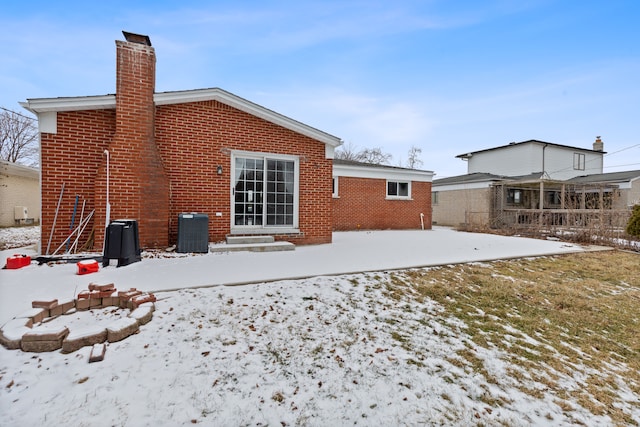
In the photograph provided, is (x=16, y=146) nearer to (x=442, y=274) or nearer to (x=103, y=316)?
(x=103, y=316)

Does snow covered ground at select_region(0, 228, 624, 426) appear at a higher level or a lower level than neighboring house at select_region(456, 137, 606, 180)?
lower

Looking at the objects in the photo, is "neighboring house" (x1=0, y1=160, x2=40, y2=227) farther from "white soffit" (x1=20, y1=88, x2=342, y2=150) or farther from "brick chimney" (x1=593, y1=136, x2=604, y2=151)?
"brick chimney" (x1=593, y1=136, x2=604, y2=151)

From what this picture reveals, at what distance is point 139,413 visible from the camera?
1909 millimetres

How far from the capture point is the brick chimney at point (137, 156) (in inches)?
246

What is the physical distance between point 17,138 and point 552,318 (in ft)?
110

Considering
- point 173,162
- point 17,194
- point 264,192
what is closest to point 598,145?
point 264,192

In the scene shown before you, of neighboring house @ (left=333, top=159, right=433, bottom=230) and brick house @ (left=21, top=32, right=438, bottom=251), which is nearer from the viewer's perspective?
brick house @ (left=21, top=32, right=438, bottom=251)

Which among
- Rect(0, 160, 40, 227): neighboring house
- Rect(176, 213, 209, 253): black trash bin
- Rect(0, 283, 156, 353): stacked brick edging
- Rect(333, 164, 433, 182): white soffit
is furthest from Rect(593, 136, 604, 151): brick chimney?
Rect(0, 160, 40, 227): neighboring house

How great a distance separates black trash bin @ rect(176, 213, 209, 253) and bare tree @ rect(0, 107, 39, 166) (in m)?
25.3

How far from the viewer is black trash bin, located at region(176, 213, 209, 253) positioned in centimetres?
645

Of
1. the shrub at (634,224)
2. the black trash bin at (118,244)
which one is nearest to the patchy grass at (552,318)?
the black trash bin at (118,244)

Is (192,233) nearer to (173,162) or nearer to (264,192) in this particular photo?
(173,162)

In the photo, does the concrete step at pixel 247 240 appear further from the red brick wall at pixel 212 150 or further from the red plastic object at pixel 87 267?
the red plastic object at pixel 87 267

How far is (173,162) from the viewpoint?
700 cm
